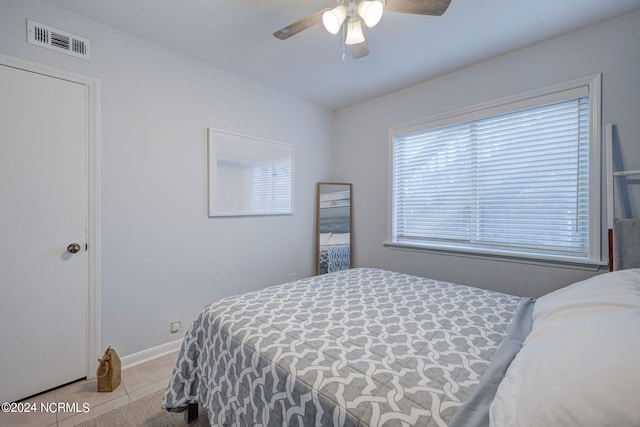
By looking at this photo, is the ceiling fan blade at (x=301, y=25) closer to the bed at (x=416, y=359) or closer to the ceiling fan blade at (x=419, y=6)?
the ceiling fan blade at (x=419, y=6)

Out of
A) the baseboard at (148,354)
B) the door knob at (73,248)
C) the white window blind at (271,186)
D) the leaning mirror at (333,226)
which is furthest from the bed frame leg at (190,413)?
the leaning mirror at (333,226)

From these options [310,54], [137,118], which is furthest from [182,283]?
[310,54]

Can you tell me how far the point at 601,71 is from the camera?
6.55 feet

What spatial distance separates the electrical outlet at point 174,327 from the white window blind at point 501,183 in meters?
2.35

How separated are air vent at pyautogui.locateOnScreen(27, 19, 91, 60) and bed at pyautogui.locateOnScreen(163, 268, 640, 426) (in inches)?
78.5

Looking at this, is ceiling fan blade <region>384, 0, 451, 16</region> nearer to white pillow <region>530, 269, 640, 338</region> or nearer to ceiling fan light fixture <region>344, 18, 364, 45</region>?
ceiling fan light fixture <region>344, 18, 364, 45</region>

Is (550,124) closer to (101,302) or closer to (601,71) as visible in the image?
(601,71)

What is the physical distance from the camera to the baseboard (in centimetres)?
216

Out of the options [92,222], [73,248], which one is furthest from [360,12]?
[73,248]

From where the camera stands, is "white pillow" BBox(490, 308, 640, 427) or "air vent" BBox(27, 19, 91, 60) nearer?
"white pillow" BBox(490, 308, 640, 427)

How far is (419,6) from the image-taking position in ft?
4.62

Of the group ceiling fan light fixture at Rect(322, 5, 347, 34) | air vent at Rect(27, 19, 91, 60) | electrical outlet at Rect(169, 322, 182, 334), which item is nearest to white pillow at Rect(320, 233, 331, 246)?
electrical outlet at Rect(169, 322, 182, 334)

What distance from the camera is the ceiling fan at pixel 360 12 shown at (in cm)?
138

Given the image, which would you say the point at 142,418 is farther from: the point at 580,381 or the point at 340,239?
the point at 340,239
